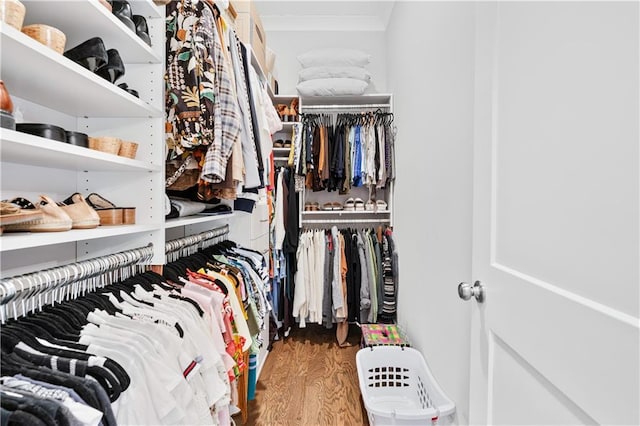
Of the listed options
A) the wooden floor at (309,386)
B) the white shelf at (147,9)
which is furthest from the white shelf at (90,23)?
the wooden floor at (309,386)

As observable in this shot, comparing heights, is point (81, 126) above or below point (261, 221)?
above

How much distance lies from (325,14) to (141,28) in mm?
2440

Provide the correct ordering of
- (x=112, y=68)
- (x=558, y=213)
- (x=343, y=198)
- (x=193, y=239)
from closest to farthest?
(x=558, y=213), (x=112, y=68), (x=193, y=239), (x=343, y=198)

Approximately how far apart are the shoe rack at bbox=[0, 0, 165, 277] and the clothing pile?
63mm

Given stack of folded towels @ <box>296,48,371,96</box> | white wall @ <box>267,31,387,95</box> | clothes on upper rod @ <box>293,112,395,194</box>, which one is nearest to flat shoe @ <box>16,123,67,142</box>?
clothes on upper rod @ <box>293,112,395,194</box>

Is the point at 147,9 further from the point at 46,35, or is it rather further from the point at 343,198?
the point at 343,198

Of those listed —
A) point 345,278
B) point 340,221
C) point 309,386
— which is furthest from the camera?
point 340,221

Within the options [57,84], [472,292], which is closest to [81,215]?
[57,84]

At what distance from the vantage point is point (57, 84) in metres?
0.86

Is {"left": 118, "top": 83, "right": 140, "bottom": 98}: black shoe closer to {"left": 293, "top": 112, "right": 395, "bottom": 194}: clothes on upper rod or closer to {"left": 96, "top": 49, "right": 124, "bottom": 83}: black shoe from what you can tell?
{"left": 96, "top": 49, "right": 124, "bottom": 83}: black shoe

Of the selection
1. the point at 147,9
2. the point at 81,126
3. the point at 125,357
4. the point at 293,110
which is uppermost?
the point at 293,110

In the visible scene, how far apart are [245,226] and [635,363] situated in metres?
1.74

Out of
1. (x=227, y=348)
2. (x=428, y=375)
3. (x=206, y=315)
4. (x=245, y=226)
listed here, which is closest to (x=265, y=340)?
(x=245, y=226)

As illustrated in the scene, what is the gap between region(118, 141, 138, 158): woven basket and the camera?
104 cm
